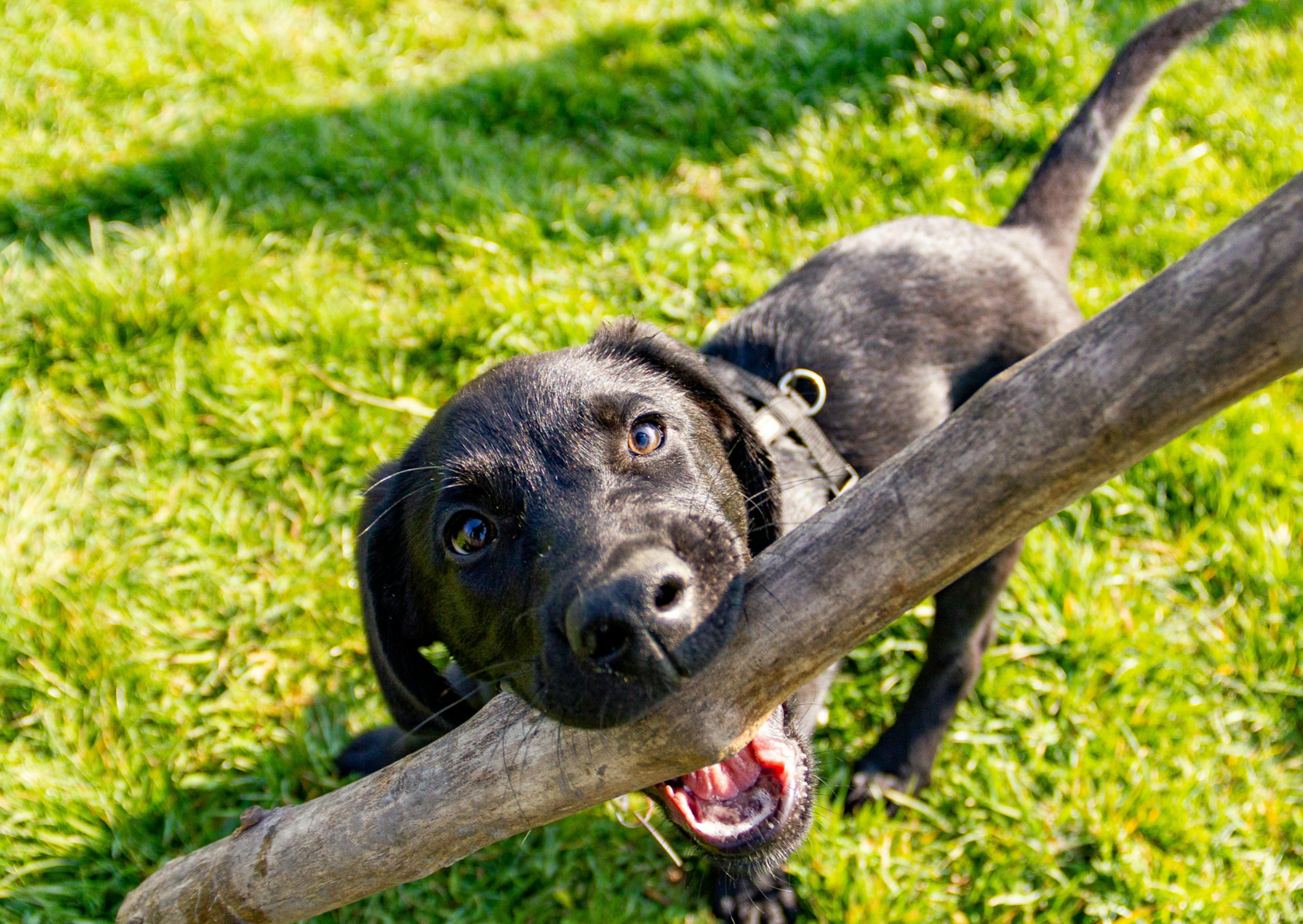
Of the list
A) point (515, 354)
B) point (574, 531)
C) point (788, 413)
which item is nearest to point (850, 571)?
point (574, 531)

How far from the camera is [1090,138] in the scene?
292cm

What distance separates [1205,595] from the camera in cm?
303

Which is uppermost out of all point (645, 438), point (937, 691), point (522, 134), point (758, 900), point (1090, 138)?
point (1090, 138)

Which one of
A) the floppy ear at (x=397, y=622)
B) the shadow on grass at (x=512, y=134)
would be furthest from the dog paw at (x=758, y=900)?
the shadow on grass at (x=512, y=134)

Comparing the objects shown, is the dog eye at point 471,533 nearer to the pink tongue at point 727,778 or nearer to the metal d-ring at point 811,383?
the pink tongue at point 727,778

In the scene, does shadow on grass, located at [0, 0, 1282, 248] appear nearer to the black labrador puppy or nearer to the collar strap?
the black labrador puppy

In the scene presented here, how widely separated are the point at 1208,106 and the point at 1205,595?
263cm

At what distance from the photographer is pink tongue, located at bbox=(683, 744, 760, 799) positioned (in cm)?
184

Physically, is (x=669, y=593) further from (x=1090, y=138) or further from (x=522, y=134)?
(x=522, y=134)

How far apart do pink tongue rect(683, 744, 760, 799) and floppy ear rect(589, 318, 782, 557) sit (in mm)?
494

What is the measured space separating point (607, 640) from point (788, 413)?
1065 mm

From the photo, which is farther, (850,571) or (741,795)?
(741,795)

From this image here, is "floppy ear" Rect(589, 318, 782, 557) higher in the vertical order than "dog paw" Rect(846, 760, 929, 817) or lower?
higher

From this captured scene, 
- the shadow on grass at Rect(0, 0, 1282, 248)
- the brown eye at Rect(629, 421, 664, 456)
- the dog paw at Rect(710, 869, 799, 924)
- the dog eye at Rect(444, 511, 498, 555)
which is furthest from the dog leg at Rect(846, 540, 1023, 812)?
the shadow on grass at Rect(0, 0, 1282, 248)
